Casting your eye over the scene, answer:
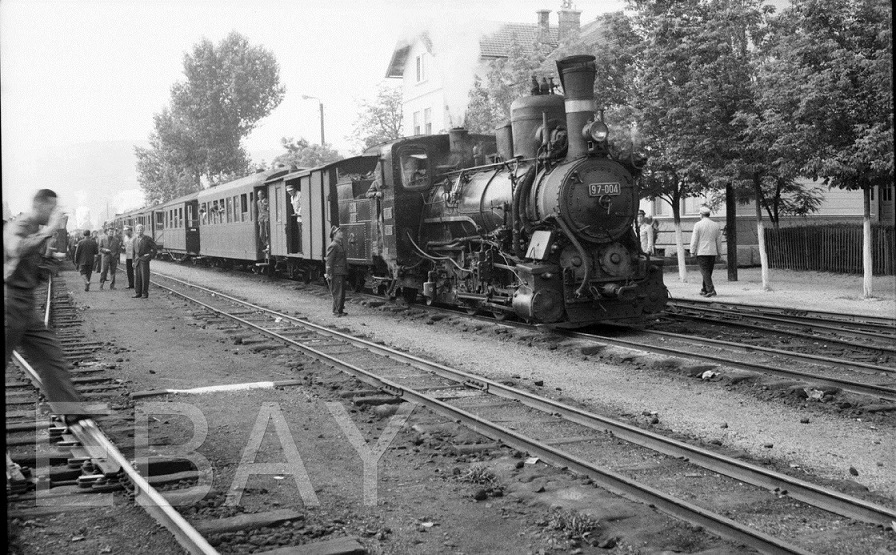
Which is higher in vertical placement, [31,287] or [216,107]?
[216,107]

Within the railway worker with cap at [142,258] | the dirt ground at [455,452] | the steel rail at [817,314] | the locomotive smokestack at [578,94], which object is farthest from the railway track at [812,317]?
the railway worker with cap at [142,258]

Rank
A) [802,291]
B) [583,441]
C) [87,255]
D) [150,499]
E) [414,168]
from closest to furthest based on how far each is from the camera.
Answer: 1. [150,499]
2. [583,441]
3. [414,168]
4. [802,291]
5. [87,255]

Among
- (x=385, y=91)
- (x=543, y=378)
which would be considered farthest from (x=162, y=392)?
(x=385, y=91)

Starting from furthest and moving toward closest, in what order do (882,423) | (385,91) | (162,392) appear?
(385,91), (162,392), (882,423)

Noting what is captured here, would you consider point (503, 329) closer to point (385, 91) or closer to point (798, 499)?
point (798, 499)

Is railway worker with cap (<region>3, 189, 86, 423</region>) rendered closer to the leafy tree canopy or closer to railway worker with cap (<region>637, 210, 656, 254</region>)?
the leafy tree canopy

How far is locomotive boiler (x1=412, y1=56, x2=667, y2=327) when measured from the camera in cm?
1167

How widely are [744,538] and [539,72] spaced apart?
20323 millimetres

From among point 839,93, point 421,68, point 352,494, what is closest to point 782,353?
point 352,494

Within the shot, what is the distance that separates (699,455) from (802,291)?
14.1m

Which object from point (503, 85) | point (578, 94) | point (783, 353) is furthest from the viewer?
point (503, 85)

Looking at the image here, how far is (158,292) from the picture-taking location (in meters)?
21.6

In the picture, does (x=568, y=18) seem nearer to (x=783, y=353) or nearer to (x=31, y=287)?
(x=783, y=353)

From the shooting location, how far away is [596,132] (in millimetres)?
11617
